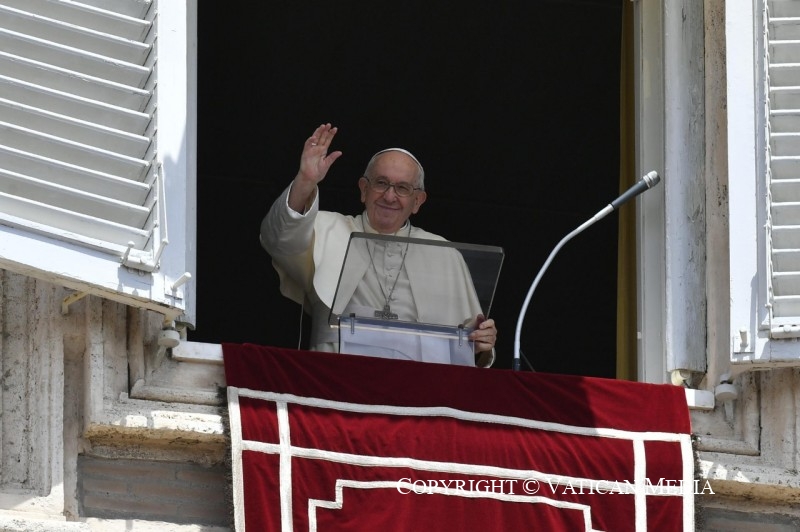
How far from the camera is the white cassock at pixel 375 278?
6754mm

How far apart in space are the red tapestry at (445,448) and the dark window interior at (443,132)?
2793mm

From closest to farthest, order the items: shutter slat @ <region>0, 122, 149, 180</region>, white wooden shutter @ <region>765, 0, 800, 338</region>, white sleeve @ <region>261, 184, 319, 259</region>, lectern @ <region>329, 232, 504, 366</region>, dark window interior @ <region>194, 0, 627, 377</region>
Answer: shutter slat @ <region>0, 122, 149, 180</region>, white wooden shutter @ <region>765, 0, 800, 338</region>, lectern @ <region>329, 232, 504, 366</region>, white sleeve @ <region>261, 184, 319, 259</region>, dark window interior @ <region>194, 0, 627, 377</region>

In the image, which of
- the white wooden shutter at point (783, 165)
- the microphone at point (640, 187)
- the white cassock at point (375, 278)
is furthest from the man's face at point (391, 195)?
the white wooden shutter at point (783, 165)

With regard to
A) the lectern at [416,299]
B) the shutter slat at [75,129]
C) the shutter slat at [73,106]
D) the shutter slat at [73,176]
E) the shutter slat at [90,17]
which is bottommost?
the lectern at [416,299]

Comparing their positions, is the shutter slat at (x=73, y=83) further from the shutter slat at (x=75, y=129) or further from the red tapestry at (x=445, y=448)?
the red tapestry at (x=445, y=448)

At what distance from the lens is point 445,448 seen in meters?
6.41

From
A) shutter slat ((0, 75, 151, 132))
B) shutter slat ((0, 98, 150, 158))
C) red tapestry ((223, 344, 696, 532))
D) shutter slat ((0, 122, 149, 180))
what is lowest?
red tapestry ((223, 344, 696, 532))

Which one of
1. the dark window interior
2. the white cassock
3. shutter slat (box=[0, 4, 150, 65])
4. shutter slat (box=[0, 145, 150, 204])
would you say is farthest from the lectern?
the dark window interior

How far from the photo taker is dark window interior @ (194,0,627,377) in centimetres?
933

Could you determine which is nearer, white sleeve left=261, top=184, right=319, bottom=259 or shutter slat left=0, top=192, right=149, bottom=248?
shutter slat left=0, top=192, right=149, bottom=248

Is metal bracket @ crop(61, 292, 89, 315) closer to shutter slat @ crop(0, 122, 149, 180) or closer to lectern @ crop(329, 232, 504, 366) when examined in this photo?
shutter slat @ crop(0, 122, 149, 180)

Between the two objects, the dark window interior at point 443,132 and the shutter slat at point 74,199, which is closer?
the shutter slat at point 74,199

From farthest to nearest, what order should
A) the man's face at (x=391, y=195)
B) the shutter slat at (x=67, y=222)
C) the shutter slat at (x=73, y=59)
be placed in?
the man's face at (x=391, y=195) → the shutter slat at (x=73, y=59) → the shutter slat at (x=67, y=222)

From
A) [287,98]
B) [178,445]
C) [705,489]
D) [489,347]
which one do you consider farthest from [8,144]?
[287,98]
